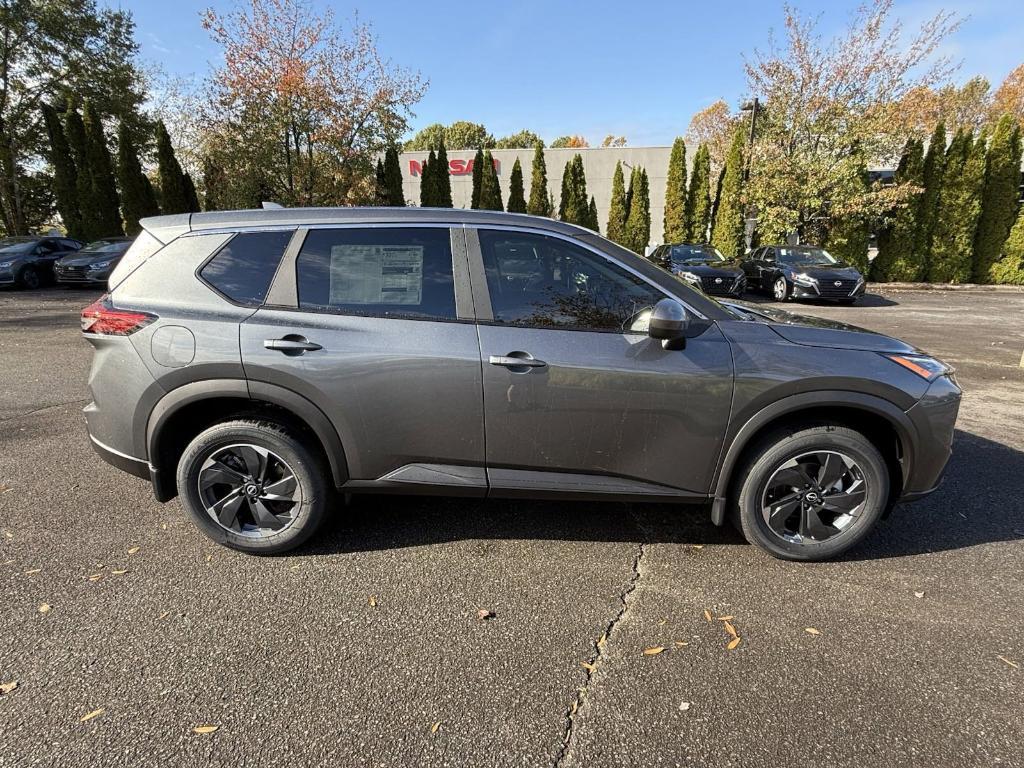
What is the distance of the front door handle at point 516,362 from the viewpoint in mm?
2598

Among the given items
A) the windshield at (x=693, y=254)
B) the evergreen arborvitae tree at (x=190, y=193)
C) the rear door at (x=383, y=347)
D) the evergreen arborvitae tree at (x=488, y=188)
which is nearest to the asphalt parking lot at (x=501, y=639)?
the rear door at (x=383, y=347)

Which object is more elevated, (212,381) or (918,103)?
(918,103)

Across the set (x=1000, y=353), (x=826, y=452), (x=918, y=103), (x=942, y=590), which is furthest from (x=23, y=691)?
(x=918, y=103)

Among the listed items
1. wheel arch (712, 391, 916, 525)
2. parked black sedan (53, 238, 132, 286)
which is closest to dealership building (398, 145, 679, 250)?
parked black sedan (53, 238, 132, 286)

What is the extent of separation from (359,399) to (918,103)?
76.7 feet

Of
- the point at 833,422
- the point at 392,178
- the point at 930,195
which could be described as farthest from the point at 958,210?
the point at 833,422

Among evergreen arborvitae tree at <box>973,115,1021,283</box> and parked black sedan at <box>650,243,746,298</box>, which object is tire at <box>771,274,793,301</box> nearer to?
parked black sedan at <box>650,243,746,298</box>

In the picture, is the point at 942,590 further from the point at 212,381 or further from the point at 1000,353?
the point at 1000,353

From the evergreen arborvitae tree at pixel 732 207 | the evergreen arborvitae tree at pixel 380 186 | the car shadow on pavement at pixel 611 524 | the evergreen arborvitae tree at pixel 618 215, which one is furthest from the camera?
the evergreen arborvitae tree at pixel 618 215

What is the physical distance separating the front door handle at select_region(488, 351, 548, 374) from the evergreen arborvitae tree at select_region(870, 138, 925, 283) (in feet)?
71.8

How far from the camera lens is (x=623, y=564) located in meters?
2.89

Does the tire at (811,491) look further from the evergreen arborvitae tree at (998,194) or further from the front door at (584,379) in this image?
the evergreen arborvitae tree at (998,194)

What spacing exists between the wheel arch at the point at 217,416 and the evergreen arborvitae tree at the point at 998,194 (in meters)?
24.9

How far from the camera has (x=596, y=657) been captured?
2238 millimetres
